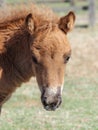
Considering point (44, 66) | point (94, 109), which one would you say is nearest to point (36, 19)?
point (44, 66)

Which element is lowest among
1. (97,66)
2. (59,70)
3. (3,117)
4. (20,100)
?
(97,66)

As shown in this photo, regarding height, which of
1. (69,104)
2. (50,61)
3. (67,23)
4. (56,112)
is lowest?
(69,104)

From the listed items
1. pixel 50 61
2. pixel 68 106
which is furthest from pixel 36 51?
pixel 68 106

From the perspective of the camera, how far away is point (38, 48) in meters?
5.84

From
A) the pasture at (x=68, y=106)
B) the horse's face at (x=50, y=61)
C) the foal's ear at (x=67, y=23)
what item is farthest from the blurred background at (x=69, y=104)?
the horse's face at (x=50, y=61)

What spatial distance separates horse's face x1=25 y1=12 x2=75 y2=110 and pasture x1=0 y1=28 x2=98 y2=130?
6.08 ft

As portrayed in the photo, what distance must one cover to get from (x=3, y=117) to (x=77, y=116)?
1157 mm

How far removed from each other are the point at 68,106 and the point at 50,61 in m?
3.20

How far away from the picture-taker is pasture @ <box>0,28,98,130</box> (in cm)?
764

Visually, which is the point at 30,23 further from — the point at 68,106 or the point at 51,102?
the point at 68,106

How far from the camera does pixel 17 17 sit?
257 inches

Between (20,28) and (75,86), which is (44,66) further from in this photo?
(75,86)

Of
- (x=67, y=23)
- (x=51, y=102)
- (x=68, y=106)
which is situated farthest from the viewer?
(x=68, y=106)

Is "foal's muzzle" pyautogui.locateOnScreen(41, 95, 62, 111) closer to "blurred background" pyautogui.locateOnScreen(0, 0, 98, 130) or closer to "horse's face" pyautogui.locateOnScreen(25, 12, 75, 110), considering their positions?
"horse's face" pyautogui.locateOnScreen(25, 12, 75, 110)
